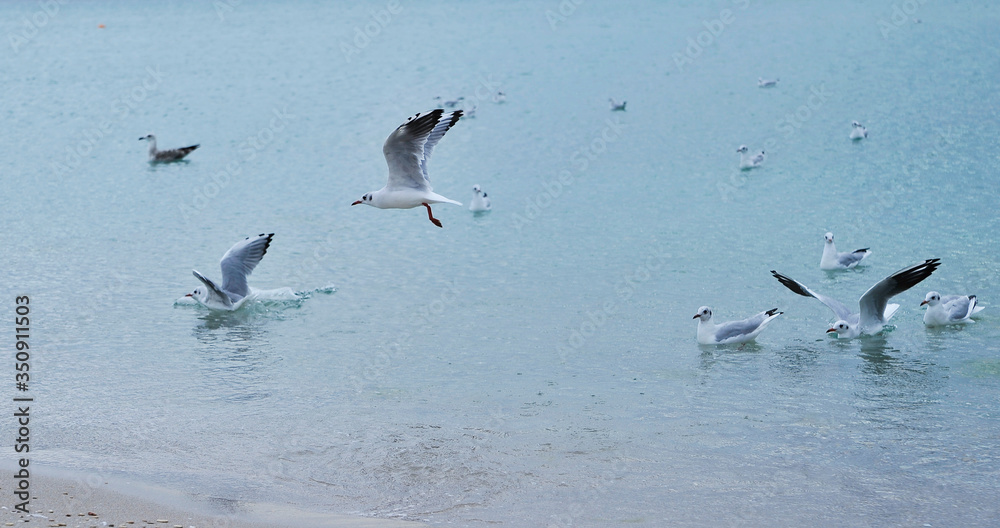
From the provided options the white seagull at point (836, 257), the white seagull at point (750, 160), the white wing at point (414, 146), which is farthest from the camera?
the white seagull at point (750, 160)

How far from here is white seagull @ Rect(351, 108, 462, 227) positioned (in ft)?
34.3

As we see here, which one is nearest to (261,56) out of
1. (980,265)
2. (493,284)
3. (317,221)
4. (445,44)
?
(445,44)

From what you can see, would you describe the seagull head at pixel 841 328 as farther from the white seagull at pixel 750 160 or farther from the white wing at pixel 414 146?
the white seagull at pixel 750 160

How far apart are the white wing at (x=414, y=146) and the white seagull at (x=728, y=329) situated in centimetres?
334

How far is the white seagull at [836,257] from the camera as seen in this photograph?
47.8 feet

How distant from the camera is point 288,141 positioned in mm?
25984

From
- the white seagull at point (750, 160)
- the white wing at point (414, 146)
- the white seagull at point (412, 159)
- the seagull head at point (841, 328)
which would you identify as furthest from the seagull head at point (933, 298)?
the white seagull at point (750, 160)

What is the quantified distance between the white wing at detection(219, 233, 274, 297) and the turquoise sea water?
16.1 inches

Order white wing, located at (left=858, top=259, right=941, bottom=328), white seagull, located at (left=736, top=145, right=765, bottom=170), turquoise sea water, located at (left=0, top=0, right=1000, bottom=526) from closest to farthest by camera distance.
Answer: turquoise sea water, located at (left=0, top=0, right=1000, bottom=526), white wing, located at (left=858, top=259, right=941, bottom=328), white seagull, located at (left=736, top=145, right=765, bottom=170)

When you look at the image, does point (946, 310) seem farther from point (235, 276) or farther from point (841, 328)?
point (235, 276)

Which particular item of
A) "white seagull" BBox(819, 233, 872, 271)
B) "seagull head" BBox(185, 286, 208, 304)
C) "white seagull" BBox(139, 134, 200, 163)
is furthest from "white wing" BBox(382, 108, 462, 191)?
"white seagull" BBox(139, 134, 200, 163)

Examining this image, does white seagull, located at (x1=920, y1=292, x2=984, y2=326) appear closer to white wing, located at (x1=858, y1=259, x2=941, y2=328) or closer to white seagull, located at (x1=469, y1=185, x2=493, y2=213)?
white wing, located at (x1=858, y1=259, x2=941, y2=328)

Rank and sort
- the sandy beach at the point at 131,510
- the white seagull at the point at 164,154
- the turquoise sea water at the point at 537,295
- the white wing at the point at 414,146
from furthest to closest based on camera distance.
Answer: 1. the white seagull at the point at 164,154
2. the white wing at the point at 414,146
3. the turquoise sea water at the point at 537,295
4. the sandy beach at the point at 131,510

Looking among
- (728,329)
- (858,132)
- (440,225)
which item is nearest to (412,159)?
(440,225)
